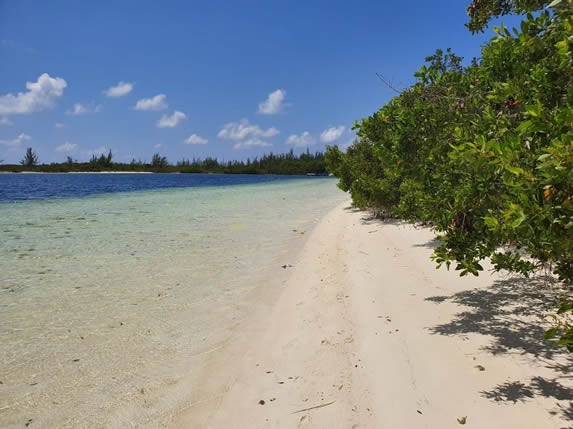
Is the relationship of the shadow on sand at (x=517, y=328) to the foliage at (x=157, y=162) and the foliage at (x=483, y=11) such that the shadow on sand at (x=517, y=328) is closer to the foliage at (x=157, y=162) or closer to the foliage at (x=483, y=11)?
the foliage at (x=483, y=11)

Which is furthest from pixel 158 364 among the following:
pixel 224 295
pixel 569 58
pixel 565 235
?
pixel 569 58

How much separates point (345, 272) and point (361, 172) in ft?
31.5

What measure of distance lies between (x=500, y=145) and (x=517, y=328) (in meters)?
3.33

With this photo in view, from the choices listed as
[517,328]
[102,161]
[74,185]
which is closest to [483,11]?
[517,328]

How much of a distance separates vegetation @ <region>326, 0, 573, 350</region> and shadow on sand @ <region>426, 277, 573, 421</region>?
1.46 ft

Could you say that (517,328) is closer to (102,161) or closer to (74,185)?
(74,185)

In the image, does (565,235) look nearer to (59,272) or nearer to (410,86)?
(410,86)

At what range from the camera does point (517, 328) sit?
4617 mm

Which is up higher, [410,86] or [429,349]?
[410,86]

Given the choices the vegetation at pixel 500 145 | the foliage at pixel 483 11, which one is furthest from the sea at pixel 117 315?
the foliage at pixel 483 11

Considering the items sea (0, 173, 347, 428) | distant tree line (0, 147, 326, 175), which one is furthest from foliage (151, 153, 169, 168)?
sea (0, 173, 347, 428)

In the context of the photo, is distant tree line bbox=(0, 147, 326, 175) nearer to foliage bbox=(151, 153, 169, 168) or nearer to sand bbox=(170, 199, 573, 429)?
foliage bbox=(151, 153, 169, 168)

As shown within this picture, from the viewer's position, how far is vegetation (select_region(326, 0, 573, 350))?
2.07 m

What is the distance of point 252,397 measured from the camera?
3703 mm
